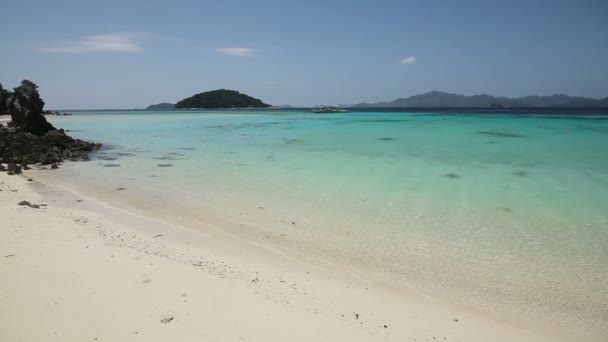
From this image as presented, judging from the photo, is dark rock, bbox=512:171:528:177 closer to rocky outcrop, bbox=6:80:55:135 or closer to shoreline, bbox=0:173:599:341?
shoreline, bbox=0:173:599:341

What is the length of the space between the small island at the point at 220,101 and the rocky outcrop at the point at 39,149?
164 m

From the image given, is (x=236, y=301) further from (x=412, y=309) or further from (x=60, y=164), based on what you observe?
(x=60, y=164)

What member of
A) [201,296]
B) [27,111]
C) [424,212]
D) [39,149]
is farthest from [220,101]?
[201,296]

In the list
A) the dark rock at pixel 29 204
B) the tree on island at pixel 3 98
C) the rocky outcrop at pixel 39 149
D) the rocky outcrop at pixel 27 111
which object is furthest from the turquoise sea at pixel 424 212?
the tree on island at pixel 3 98

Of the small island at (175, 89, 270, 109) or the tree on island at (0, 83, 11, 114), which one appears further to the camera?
the small island at (175, 89, 270, 109)

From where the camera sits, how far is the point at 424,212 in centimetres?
755

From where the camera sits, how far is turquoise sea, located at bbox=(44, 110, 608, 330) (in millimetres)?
4707

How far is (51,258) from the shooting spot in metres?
4.65

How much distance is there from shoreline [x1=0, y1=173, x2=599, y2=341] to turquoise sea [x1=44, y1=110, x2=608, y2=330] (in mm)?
564

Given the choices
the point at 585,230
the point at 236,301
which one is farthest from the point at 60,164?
the point at 585,230

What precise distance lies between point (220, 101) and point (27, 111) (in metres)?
165

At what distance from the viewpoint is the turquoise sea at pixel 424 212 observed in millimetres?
4707

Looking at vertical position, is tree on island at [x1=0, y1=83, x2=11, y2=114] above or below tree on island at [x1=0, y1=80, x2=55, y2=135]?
above

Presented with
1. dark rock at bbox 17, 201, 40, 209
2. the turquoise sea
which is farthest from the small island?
dark rock at bbox 17, 201, 40, 209
